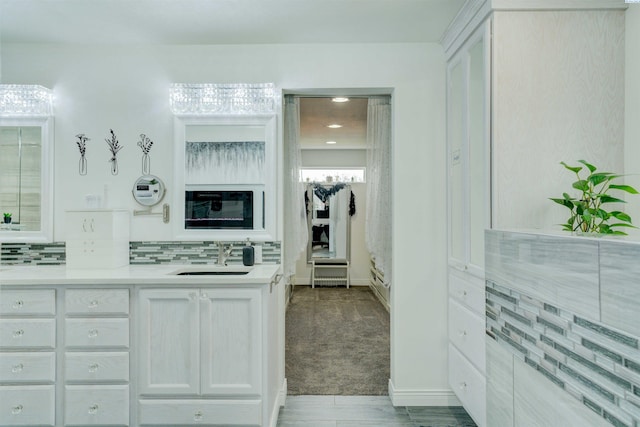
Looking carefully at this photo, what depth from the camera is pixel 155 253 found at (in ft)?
8.75

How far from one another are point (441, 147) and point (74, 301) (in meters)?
2.49

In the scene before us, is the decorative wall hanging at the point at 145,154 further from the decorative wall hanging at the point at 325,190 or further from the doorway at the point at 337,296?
the decorative wall hanging at the point at 325,190

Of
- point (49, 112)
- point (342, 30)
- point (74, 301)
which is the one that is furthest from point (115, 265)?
point (342, 30)

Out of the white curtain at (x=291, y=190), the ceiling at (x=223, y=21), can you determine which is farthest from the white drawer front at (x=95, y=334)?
the ceiling at (x=223, y=21)

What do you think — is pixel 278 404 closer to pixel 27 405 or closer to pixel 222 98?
pixel 27 405

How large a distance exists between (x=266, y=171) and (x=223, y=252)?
0.64m

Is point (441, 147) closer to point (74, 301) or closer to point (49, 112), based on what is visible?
point (74, 301)

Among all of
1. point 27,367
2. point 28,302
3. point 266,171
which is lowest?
point 27,367

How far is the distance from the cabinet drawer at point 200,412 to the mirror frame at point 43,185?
4.63 ft

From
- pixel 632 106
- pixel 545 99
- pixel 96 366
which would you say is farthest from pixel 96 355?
pixel 632 106

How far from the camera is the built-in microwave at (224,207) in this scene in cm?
266

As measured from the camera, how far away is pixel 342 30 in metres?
2.46

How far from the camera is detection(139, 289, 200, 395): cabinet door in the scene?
2.15 m

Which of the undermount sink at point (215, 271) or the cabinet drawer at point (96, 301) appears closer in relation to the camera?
the cabinet drawer at point (96, 301)
